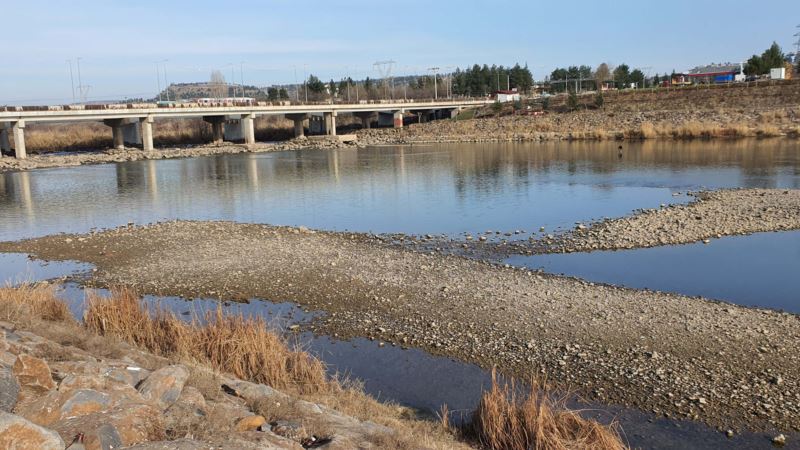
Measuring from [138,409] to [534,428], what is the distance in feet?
16.5

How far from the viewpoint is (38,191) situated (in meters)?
44.5

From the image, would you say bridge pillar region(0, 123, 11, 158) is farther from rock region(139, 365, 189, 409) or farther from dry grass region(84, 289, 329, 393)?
rock region(139, 365, 189, 409)

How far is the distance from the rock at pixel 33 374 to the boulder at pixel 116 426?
842 millimetres

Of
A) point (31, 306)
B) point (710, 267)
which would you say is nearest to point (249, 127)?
point (710, 267)

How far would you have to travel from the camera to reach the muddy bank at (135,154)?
63.9 meters

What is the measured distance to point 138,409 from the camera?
7344 mm

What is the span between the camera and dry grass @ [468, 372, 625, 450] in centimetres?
874

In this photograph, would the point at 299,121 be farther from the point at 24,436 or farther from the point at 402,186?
the point at 24,436

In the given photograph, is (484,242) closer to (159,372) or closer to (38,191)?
(159,372)

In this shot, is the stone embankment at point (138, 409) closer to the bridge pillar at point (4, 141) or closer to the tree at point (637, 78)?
the bridge pillar at point (4, 141)

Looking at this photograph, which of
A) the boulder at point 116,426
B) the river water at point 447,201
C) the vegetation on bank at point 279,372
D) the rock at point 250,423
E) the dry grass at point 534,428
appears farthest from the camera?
the river water at point 447,201

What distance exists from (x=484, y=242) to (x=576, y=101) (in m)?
75.4

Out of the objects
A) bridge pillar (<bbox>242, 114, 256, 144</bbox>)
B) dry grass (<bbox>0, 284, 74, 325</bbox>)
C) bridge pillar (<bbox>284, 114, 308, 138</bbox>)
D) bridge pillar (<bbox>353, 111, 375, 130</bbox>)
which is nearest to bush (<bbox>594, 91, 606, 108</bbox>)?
bridge pillar (<bbox>353, 111, 375, 130</bbox>)

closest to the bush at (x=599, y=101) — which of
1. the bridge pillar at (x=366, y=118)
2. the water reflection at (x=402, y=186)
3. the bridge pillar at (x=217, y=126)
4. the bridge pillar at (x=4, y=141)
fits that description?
the water reflection at (x=402, y=186)
